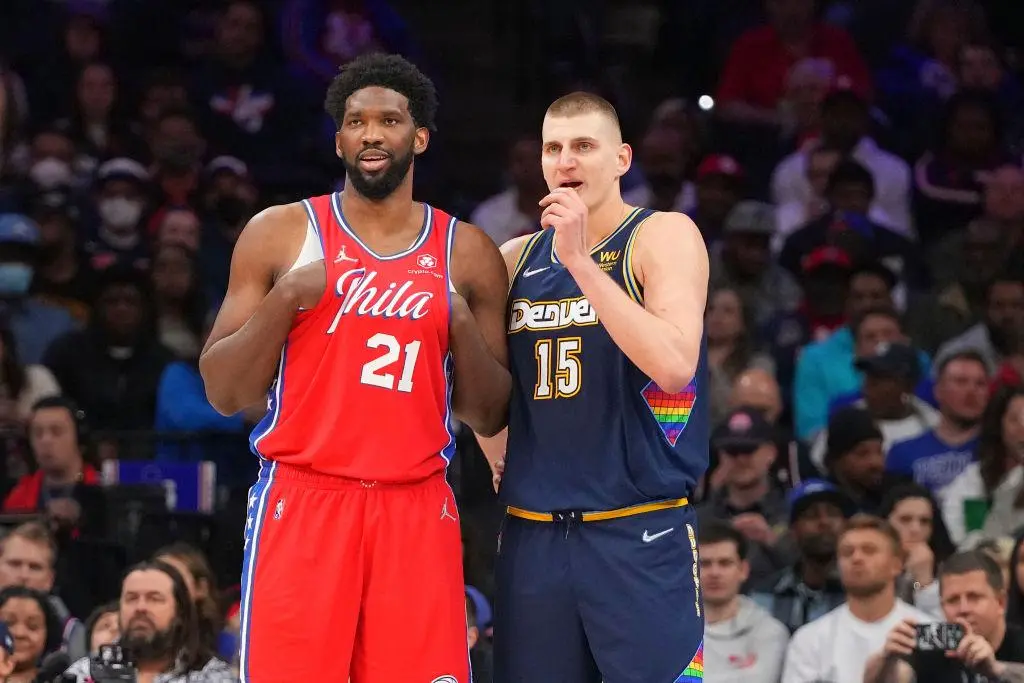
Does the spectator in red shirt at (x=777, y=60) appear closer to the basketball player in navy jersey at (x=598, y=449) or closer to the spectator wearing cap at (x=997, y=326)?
the spectator wearing cap at (x=997, y=326)

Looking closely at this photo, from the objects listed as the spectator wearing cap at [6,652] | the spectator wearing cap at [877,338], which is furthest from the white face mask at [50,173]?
the spectator wearing cap at [877,338]

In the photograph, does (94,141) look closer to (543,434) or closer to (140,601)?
(140,601)

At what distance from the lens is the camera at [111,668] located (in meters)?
6.81

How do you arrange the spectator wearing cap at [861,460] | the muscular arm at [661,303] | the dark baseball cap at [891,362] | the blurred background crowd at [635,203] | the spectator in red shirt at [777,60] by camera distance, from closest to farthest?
1. the muscular arm at [661,303]
2. the blurred background crowd at [635,203]
3. the spectator wearing cap at [861,460]
4. the dark baseball cap at [891,362]
5. the spectator in red shirt at [777,60]

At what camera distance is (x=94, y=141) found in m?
12.3

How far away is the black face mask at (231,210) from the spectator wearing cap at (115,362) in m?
1.30

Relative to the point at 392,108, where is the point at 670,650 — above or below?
below

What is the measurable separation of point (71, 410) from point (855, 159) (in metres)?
5.32

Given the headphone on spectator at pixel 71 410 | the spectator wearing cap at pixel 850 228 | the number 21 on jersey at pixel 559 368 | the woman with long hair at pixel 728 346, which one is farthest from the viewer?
the spectator wearing cap at pixel 850 228

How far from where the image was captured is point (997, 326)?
10.4m

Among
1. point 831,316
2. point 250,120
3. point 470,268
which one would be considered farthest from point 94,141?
point 470,268

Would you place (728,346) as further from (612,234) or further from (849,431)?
(612,234)

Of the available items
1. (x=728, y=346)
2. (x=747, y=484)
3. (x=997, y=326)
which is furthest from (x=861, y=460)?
(x=997, y=326)

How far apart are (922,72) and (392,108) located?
26.7 ft
